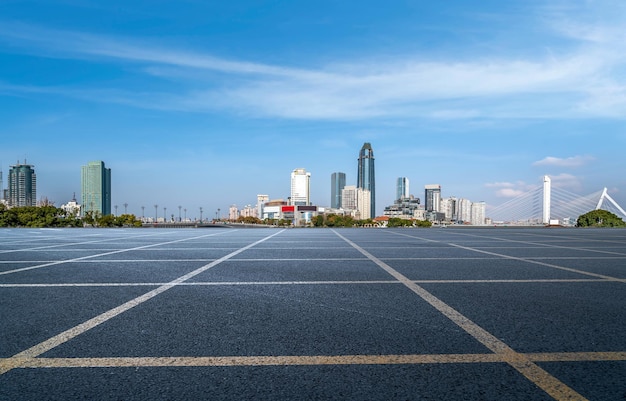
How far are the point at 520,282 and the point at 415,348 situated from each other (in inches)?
158

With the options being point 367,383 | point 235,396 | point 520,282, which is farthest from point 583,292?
point 235,396

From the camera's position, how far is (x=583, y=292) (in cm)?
577

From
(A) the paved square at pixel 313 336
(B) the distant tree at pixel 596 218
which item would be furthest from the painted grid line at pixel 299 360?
(B) the distant tree at pixel 596 218

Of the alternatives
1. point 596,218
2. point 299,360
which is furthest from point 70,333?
point 596,218

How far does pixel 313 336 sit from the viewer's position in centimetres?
372

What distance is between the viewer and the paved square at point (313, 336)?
8.92 ft

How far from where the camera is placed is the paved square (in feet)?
8.92

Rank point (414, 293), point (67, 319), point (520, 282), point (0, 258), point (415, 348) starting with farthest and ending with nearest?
point (0, 258), point (520, 282), point (414, 293), point (67, 319), point (415, 348)

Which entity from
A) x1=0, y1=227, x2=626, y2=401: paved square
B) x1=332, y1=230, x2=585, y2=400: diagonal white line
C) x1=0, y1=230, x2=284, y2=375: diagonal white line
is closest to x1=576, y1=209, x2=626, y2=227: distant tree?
x1=0, y1=227, x2=626, y2=401: paved square

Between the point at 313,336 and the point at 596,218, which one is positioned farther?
the point at 596,218

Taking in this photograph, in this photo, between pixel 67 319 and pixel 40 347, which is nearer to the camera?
pixel 40 347

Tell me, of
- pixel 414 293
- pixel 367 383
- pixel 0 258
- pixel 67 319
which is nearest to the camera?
pixel 367 383

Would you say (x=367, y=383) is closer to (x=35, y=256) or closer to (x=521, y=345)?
(x=521, y=345)

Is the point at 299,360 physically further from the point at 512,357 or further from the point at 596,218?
the point at 596,218
